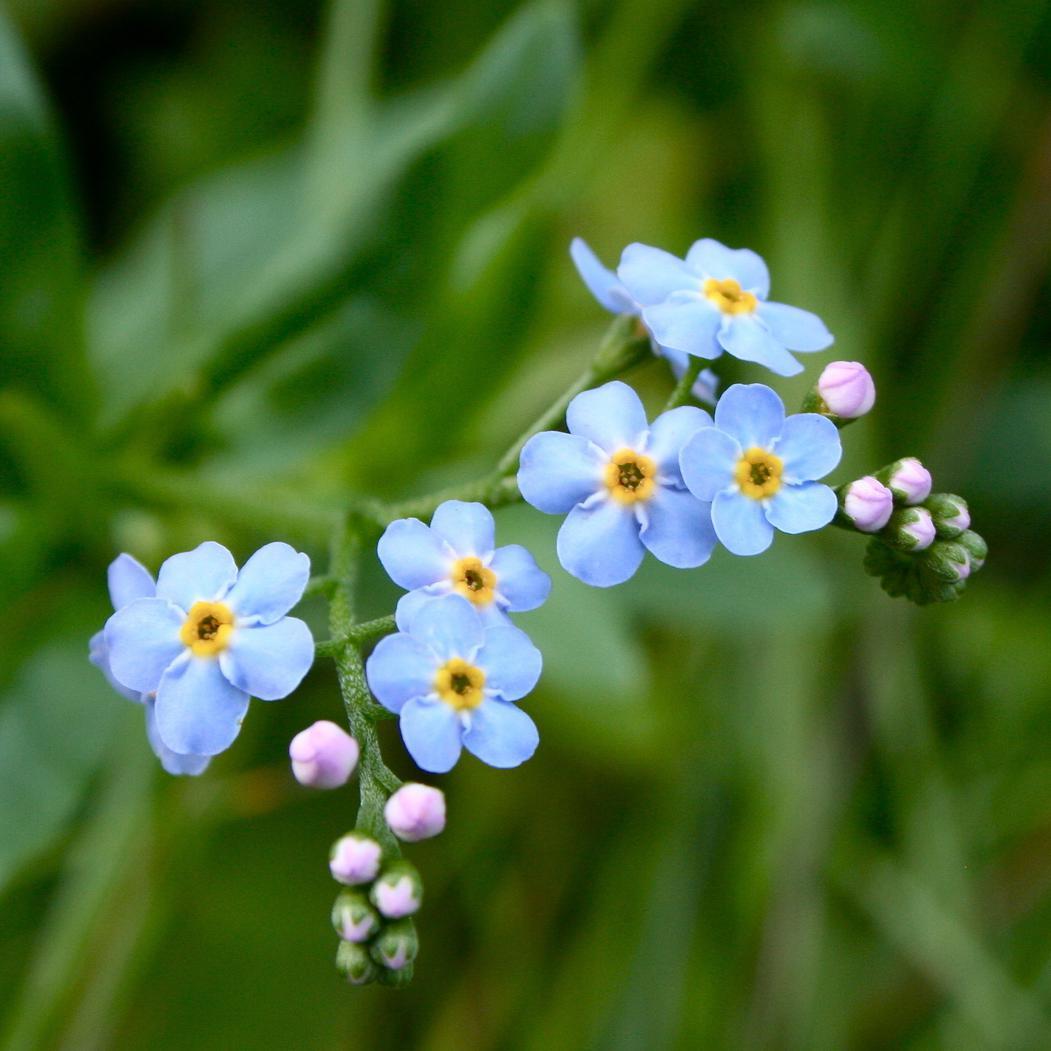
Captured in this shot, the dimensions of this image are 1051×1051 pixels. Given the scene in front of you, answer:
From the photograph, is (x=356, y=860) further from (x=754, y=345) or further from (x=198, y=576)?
(x=754, y=345)

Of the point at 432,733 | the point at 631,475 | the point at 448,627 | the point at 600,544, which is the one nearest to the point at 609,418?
the point at 631,475

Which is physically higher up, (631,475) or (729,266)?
(729,266)

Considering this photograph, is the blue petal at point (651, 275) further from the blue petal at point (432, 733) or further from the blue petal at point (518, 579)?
the blue petal at point (432, 733)

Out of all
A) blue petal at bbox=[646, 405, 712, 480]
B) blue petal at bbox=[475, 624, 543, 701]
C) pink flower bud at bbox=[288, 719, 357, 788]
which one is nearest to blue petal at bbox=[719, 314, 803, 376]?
blue petal at bbox=[646, 405, 712, 480]

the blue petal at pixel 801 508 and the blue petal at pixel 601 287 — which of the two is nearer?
the blue petal at pixel 801 508

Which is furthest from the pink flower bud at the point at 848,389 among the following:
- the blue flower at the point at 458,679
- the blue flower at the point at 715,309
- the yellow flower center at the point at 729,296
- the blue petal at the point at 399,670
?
the blue petal at the point at 399,670

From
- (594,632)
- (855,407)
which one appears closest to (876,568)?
(855,407)
